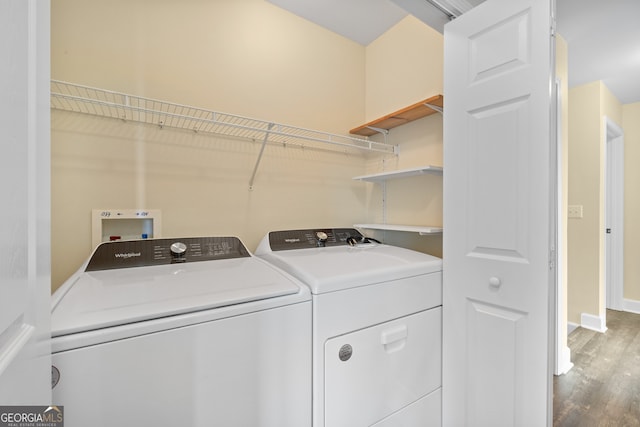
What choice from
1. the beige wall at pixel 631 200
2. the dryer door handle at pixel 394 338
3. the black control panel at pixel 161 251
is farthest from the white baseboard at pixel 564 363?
the black control panel at pixel 161 251

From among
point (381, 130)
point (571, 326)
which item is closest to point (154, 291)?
point (381, 130)

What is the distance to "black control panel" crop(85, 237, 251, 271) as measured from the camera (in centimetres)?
119

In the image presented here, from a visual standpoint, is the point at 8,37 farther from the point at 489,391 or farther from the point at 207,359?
the point at 489,391

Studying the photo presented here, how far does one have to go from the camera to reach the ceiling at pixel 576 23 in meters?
1.51

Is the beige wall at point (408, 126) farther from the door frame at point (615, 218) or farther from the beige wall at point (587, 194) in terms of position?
the door frame at point (615, 218)

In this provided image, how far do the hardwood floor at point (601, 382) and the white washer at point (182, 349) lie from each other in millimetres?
1686

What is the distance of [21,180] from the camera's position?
1.30 feet

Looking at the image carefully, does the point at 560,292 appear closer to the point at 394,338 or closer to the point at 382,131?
the point at 394,338

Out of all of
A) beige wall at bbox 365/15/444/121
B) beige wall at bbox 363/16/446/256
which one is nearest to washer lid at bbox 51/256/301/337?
beige wall at bbox 363/16/446/256

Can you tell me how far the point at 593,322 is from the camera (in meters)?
Result: 2.61

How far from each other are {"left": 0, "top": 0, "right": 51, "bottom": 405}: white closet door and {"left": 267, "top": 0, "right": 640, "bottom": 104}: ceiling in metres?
1.36

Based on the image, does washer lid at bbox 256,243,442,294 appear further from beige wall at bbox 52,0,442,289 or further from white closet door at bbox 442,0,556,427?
beige wall at bbox 52,0,442,289

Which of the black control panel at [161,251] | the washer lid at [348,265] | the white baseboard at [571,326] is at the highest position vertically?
the black control panel at [161,251]

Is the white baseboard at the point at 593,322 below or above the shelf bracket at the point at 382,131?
below
